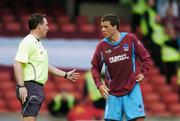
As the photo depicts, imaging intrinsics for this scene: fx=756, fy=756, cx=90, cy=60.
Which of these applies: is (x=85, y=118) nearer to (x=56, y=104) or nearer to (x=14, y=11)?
(x=56, y=104)

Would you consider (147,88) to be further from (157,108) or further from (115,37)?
(115,37)

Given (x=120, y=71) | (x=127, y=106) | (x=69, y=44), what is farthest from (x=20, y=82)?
(x=69, y=44)

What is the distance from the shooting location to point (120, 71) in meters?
9.23

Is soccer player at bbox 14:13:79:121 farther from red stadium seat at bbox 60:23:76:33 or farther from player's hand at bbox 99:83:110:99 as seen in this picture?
red stadium seat at bbox 60:23:76:33

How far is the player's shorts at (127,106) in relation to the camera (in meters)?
9.21

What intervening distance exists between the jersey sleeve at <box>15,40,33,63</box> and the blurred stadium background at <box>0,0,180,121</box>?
6589 mm

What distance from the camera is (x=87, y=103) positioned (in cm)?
1428

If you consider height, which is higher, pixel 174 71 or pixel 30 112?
pixel 30 112

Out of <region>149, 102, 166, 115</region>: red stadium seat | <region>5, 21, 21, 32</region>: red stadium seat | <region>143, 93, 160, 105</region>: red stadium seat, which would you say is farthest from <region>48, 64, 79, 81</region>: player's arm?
<region>5, 21, 21, 32</region>: red stadium seat

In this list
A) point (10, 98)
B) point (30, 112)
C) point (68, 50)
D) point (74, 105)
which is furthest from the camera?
point (68, 50)

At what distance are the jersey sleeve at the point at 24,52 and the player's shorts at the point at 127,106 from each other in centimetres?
116

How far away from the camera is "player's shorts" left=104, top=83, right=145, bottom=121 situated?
9.21 meters

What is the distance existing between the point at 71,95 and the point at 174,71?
3.83 metres

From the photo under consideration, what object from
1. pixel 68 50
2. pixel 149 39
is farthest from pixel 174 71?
pixel 68 50
